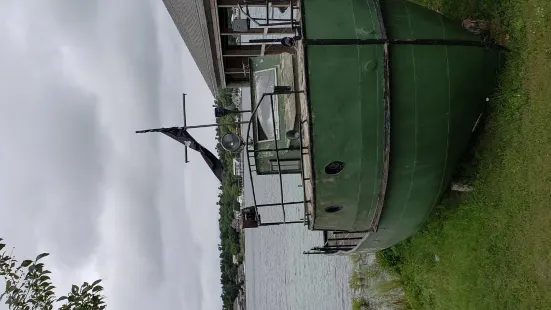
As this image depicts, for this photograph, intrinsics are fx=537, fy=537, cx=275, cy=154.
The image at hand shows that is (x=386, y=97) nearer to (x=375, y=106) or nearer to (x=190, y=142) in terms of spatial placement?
(x=375, y=106)

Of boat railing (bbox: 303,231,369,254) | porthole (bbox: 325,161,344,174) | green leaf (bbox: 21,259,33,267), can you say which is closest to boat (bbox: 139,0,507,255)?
porthole (bbox: 325,161,344,174)

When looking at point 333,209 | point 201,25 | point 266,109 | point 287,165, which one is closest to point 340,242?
point 287,165

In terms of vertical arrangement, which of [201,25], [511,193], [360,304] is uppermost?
[201,25]

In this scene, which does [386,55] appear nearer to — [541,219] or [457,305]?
[541,219]

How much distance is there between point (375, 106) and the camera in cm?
710

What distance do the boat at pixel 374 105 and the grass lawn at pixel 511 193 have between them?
0.43 meters

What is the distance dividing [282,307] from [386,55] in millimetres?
18338

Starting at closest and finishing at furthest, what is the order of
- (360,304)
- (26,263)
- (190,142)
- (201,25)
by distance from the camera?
(26,263) → (190,142) → (201,25) → (360,304)

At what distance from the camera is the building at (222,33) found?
1123cm

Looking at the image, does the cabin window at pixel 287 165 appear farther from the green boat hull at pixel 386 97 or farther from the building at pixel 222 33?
the building at pixel 222 33

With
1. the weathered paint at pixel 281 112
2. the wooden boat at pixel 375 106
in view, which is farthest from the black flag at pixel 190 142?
the wooden boat at pixel 375 106

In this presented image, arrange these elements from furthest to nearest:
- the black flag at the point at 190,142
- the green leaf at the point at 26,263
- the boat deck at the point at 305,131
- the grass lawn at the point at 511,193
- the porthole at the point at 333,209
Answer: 1. the black flag at the point at 190,142
2. the porthole at the point at 333,209
3. the grass lawn at the point at 511,193
4. the boat deck at the point at 305,131
5. the green leaf at the point at 26,263

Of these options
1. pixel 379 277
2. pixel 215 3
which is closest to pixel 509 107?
pixel 215 3

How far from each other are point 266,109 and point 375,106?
6.54 feet
